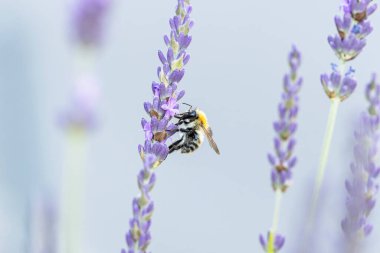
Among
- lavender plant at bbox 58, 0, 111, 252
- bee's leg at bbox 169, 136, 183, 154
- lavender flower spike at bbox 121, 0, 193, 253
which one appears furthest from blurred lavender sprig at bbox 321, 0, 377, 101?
bee's leg at bbox 169, 136, 183, 154

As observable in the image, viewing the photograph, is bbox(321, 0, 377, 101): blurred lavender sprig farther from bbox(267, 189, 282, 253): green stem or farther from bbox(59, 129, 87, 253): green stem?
bbox(59, 129, 87, 253): green stem

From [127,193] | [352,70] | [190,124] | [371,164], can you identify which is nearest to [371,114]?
[371,164]

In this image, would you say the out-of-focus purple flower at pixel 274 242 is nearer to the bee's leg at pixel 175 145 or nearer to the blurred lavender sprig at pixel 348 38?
the blurred lavender sprig at pixel 348 38

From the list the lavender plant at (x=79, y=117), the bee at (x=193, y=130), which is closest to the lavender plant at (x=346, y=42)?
the lavender plant at (x=79, y=117)

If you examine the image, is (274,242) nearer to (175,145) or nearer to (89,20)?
(89,20)

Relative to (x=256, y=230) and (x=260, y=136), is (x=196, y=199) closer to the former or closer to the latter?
(x=256, y=230)

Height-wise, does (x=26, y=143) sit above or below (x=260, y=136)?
below
